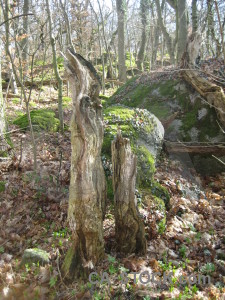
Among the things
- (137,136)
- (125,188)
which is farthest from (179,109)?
(125,188)

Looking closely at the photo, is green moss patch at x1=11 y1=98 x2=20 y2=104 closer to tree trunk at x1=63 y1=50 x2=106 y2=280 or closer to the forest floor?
the forest floor

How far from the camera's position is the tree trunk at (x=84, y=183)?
2754mm

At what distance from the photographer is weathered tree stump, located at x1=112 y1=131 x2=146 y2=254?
10.2 feet

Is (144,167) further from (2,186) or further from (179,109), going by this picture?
(179,109)

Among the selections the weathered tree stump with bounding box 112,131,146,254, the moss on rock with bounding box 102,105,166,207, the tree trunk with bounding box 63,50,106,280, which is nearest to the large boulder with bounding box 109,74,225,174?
the moss on rock with bounding box 102,105,166,207

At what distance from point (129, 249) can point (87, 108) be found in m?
1.93

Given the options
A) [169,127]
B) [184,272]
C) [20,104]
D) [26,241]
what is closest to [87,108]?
[26,241]

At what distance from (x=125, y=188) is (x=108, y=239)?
0.85 m

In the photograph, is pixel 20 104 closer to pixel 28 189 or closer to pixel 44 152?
pixel 44 152

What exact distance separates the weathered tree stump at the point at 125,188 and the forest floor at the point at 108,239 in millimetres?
377

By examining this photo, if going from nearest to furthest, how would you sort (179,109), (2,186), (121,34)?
(2,186)
(179,109)
(121,34)

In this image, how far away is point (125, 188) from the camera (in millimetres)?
3104

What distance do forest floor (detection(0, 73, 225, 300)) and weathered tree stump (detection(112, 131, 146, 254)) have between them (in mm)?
377

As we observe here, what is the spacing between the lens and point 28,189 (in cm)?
427
